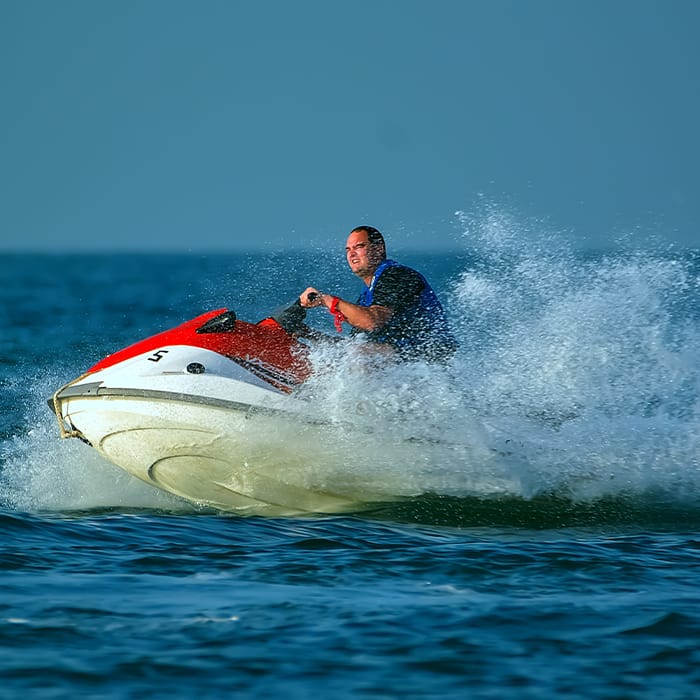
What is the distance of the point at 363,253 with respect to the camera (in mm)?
7918

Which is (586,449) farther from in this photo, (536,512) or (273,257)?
(273,257)

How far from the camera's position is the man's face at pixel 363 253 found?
792 centimetres

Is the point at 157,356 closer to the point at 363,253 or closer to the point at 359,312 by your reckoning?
the point at 359,312

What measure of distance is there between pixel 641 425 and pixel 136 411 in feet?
10.7

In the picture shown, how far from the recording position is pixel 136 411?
750 centimetres

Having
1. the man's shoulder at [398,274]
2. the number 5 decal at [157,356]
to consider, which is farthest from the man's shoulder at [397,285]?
the number 5 decal at [157,356]

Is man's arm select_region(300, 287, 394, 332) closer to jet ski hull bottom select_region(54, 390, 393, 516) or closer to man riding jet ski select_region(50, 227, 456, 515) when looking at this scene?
man riding jet ski select_region(50, 227, 456, 515)

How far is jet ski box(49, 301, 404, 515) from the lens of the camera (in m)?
7.47

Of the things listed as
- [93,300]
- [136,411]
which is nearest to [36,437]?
[136,411]

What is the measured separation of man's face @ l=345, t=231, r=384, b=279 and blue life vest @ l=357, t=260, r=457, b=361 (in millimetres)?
69

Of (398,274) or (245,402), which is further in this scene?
(398,274)

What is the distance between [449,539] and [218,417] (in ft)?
5.02

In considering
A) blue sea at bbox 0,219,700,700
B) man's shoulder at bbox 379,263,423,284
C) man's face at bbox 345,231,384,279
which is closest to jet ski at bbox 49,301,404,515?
blue sea at bbox 0,219,700,700

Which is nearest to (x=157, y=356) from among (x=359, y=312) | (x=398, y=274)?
(x=359, y=312)
